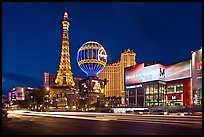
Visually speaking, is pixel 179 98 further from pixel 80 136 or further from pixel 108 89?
pixel 108 89

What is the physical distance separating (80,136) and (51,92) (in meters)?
114

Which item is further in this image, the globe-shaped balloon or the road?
the globe-shaped balloon

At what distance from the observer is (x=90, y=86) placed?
422ft

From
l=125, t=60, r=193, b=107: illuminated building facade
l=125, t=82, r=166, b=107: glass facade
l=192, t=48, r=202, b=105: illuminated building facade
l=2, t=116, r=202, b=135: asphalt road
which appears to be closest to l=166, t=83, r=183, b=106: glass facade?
l=125, t=60, r=193, b=107: illuminated building facade

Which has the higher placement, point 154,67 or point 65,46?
point 65,46

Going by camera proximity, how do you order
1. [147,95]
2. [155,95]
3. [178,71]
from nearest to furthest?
[178,71] < [155,95] < [147,95]

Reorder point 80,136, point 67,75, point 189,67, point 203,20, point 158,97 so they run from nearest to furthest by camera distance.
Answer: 1. point 203,20
2. point 80,136
3. point 189,67
4. point 158,97
5. point 67,75

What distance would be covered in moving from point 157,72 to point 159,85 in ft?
14.4

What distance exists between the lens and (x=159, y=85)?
10456 centimetres

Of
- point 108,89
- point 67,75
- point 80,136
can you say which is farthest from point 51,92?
point 80,136

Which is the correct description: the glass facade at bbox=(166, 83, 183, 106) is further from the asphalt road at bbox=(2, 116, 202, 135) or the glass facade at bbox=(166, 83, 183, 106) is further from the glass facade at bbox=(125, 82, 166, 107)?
the asphalt road at bbox=(2, 116, 202, 135)

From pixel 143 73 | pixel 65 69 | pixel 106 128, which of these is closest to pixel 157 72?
pixel 143 73

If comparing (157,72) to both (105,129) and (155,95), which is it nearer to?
(155,95)

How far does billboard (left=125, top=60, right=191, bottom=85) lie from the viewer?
96.3 meters
